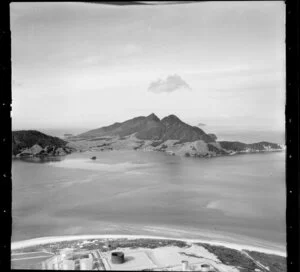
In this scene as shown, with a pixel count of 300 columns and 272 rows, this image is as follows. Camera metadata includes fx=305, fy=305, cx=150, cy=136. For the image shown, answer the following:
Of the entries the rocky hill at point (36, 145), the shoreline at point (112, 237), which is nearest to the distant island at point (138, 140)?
the rocky hill at point (36, 145)

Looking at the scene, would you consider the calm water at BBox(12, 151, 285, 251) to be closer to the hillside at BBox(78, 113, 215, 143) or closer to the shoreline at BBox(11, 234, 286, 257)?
the shoreline at BBox(11, 234, 286, 257)

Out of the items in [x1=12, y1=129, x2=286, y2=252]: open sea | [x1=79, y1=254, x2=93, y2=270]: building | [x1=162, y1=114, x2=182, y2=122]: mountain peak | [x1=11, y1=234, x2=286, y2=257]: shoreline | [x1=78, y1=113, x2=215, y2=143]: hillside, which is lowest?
[x1=79, y1=254, x2=93, y2=270]: building

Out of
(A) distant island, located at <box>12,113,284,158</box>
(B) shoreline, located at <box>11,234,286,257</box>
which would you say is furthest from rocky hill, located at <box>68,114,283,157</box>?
(B) shoreline, located at <box>11,234,286,257</box>

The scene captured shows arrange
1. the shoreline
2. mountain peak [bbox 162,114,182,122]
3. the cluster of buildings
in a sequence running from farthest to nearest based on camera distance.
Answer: mountain peak [bbox 162,114,182,122], the shoreline, the cluster of buildings

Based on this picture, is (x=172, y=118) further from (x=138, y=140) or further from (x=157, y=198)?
(x=157, y=198)

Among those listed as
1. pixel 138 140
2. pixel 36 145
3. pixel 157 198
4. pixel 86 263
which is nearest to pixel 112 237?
pixel 86 263

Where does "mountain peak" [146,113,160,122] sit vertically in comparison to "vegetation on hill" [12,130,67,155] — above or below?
above
